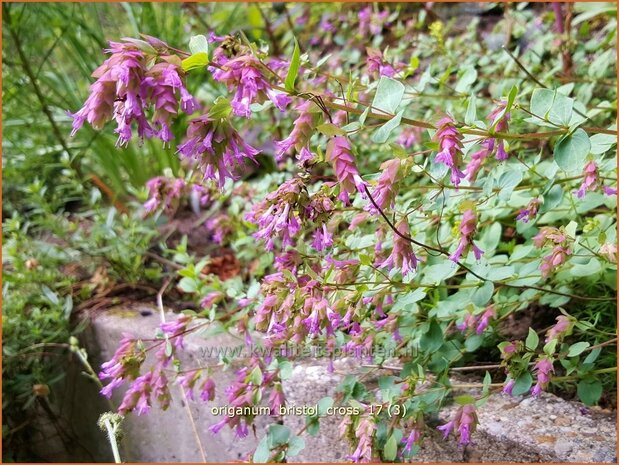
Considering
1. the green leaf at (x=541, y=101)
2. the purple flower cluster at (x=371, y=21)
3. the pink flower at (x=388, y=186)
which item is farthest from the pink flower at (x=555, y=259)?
the purple flower cluster at (x=371, y=21)

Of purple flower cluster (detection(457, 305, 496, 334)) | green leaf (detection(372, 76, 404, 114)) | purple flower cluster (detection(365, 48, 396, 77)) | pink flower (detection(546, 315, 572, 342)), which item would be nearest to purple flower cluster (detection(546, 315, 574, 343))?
pink flower (detection(546, 315, 572, 342))

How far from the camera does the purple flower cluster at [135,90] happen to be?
1.97 feet

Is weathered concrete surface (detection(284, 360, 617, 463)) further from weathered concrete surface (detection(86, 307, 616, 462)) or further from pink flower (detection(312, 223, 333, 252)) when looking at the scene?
pink flower (detection(312, 223, 333, 252))

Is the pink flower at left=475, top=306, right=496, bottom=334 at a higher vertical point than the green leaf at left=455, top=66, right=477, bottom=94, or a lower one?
lower

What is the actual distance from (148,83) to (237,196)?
0.80m

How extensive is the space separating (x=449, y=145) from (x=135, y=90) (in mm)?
354

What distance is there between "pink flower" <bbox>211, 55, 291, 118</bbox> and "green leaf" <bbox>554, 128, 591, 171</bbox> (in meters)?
0.35

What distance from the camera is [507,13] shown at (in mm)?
1931

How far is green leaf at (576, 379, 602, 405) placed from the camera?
0.95m

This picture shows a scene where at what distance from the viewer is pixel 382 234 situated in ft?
2.98

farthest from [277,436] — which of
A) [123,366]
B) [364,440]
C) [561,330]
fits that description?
[561,330]

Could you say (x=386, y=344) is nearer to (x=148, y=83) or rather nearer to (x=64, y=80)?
(x=148, y=83)

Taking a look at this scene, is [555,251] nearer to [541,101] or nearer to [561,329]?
[561,329]

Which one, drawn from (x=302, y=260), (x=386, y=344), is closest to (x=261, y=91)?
(x=302, y=260)
